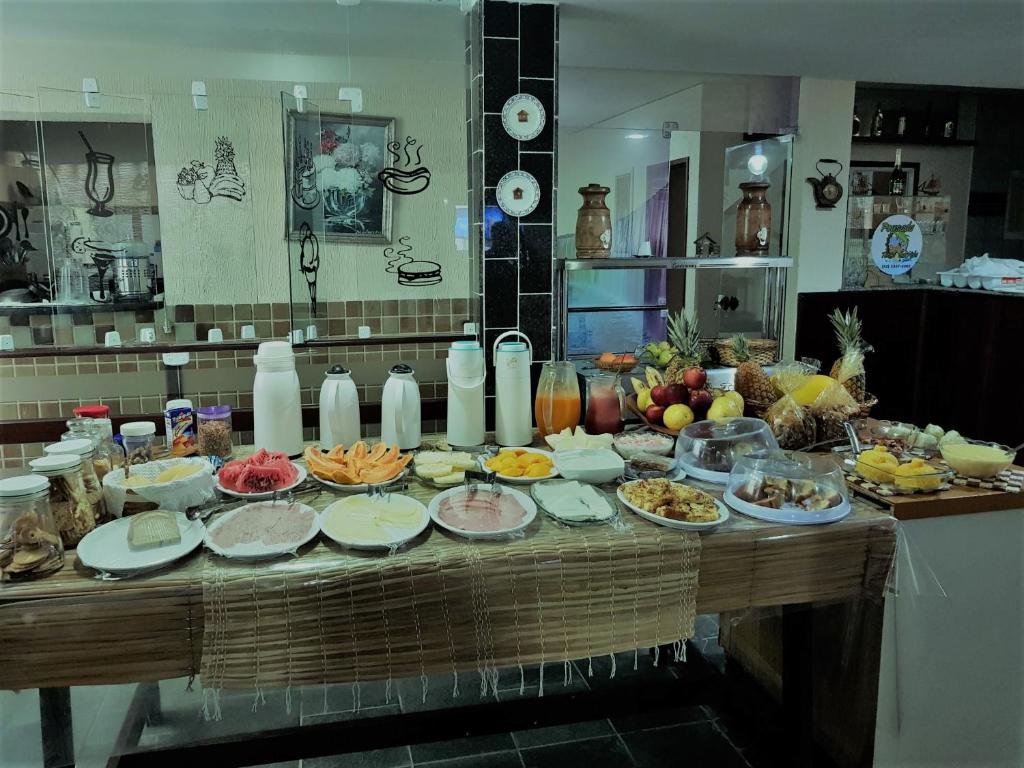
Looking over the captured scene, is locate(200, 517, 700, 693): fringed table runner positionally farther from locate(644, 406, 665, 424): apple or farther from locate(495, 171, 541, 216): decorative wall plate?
locate(495, 171, 541, 216): decorative wall plate

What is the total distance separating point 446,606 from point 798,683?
109 centimetres

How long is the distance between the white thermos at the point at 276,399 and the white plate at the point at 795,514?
50.1 inches

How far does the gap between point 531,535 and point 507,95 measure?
70.5 inches

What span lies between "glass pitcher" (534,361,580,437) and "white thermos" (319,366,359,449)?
62 centimetres

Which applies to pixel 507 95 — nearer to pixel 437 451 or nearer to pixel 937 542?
pixel 437 451

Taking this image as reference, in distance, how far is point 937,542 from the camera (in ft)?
6.14

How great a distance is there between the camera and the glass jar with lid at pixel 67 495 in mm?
1499

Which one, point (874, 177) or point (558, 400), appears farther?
point (874, 177)

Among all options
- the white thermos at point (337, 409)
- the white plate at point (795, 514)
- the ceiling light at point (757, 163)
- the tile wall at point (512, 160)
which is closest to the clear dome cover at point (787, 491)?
the white plate at point (795, 514)

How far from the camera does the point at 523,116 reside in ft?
9.06

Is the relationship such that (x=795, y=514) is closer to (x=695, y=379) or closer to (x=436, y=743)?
(x=695, y=379)

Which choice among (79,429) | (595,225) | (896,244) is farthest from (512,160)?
(896,244)

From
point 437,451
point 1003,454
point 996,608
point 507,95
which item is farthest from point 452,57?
point 996,608

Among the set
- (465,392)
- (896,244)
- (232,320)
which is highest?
(896,244)
